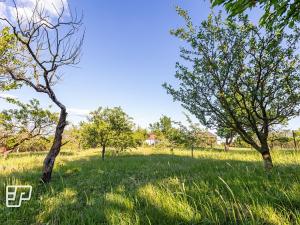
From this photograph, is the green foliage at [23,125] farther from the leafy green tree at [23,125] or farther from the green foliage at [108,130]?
the green foliage at [108,130]

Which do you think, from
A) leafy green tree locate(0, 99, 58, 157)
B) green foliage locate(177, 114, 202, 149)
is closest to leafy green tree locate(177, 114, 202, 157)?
green foliage locate(177, 114, 202, 149)

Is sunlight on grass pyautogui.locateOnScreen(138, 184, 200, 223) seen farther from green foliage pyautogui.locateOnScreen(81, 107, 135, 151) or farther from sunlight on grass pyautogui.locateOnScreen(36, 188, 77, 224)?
green foliage pyautogui.locateOnScreen(81, 107, 135, 151)

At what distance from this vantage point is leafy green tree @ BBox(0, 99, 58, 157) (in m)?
10.8

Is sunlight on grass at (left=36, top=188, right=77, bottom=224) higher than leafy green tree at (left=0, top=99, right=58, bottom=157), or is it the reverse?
leafy green tree at (left=0, top=99, right=58, bottom=157)

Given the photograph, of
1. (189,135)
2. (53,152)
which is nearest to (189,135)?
(189,135)

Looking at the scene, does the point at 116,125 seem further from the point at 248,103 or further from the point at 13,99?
the point at 248,103

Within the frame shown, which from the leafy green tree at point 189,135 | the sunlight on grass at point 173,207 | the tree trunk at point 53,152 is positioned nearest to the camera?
the sunlight on grass at point 173,207

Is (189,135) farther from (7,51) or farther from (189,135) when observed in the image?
(7,51)

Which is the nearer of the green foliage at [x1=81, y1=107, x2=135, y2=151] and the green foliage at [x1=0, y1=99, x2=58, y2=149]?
the green foliage at [x1=0, y1=99, x2=58, y2=149]

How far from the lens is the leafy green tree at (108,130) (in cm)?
1808

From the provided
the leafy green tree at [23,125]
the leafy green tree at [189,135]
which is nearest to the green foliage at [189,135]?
the leafy green tree at [189,135]

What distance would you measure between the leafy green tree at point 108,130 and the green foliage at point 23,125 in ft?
16.1

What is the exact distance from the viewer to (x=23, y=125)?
1256 centimetres

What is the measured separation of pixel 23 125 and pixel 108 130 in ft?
22.2
